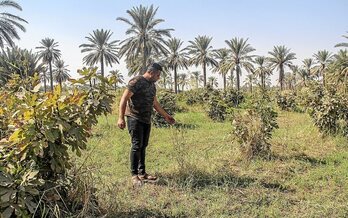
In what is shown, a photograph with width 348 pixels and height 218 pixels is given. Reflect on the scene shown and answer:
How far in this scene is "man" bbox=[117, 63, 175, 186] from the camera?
494cm

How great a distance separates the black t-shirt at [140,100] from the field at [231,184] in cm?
68

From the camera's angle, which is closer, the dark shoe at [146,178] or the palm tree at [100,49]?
the dark shoe at [146,178]

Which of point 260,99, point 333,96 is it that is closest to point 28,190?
point 260,99

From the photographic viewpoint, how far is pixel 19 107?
299 centimetres

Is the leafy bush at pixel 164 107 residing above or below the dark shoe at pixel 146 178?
above

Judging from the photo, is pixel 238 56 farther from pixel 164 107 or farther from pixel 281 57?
pixel 164 107

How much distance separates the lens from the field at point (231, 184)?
396 centimetres

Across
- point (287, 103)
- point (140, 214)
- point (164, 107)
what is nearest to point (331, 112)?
point (140, 214)

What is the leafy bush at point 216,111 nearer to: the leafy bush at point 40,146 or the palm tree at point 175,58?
the leafy bush at point 40,146

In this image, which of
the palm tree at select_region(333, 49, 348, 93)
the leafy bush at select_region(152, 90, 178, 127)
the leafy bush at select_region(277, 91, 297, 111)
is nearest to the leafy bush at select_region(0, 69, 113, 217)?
the palm tree at select_region(333, 49, 348, 93)

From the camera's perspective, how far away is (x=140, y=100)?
5.04 meters

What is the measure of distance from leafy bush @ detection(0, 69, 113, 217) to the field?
423 millimetres

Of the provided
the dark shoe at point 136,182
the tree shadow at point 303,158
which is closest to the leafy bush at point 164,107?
the tree shadow at point 303,158

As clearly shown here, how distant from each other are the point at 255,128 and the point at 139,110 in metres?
2.46
